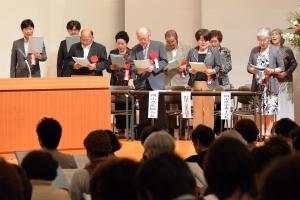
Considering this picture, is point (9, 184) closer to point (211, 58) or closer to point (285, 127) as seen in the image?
point (285, 127)

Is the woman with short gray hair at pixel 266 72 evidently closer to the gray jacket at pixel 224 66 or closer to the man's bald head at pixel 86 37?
the gray jacket at pixel 224 66

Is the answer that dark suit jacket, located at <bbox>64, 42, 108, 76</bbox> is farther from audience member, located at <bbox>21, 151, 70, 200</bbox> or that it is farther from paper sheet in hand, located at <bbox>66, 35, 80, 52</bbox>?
audience member, located at <bbox>21, 151, 70, 200</bbox>

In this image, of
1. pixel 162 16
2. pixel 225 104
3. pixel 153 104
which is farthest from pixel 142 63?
pixel 162 16

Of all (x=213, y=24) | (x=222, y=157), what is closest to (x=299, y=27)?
(x=213, y=24)

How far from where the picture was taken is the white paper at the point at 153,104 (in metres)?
11.3

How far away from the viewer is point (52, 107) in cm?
959

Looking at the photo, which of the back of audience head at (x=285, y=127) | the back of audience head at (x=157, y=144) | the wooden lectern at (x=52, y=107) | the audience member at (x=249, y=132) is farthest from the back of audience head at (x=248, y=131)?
the wooden lectern at (x=52, y=107)

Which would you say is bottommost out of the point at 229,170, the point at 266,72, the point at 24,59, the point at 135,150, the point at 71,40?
the point at 135,150

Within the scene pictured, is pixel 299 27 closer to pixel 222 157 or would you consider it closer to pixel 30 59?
pixel 30 59

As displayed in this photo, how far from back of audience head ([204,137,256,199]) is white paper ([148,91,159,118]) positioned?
27.1ft

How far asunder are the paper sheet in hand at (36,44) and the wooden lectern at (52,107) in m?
2.14

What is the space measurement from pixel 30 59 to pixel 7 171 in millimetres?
9160

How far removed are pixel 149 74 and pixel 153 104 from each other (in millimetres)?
510

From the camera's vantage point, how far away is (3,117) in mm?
9398
